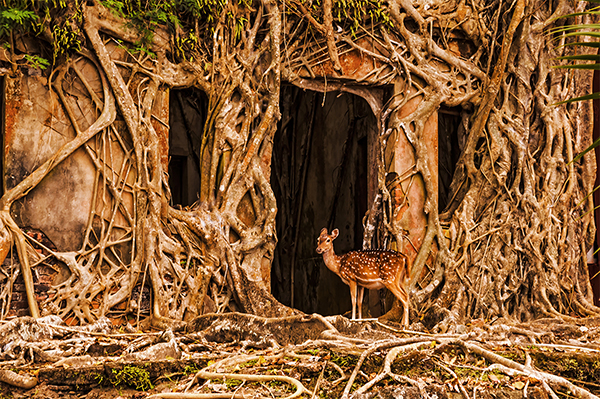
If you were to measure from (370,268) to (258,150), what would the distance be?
65.3 inches

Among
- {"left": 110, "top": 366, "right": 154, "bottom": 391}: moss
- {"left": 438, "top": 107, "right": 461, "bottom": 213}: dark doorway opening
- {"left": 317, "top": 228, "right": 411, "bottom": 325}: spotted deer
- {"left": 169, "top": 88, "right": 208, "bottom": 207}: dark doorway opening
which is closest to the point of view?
{"left": 110, "top": 366, "right": 154, "bottom": 391}: moss

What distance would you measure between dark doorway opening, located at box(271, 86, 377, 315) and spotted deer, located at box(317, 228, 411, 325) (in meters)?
2.48

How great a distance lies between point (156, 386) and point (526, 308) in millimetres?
4614

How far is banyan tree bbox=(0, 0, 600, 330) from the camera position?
5.22 m

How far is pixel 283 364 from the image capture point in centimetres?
369

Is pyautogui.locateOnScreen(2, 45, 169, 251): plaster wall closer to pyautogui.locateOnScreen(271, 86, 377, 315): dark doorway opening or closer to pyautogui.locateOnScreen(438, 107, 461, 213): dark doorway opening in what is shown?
pyautogui.locateOnScreen(271, 86, 377, 315): dark doorway opening

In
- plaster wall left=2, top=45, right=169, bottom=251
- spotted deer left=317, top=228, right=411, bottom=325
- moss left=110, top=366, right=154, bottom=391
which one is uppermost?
plaster wall left=2, top=45, right=169, bottom=251

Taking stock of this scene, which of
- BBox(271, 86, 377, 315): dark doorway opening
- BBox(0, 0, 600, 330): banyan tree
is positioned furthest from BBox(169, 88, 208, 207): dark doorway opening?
BBox(0, 0, 600, 330): banyan tree

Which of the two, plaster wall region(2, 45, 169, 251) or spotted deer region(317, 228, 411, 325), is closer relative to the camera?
plaster wall region(2, 45, 169, 251)

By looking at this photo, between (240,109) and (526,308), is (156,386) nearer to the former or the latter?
(240,109)

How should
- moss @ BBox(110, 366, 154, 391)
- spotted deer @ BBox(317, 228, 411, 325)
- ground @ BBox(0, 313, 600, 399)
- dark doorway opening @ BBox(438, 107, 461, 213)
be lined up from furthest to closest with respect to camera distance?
dark doorway opening @ BBox(438, 107, 461, 213)
spotted deer @ BBox(317, 228, 411, 325)
moss @ BBox(110, 366, 154, 391)
ground @ BBox(0, 313, 600, 399)

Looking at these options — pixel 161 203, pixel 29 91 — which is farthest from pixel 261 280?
pixel 29 91

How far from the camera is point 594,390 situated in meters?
3.85

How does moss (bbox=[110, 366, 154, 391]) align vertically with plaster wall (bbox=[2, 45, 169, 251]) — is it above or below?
below
